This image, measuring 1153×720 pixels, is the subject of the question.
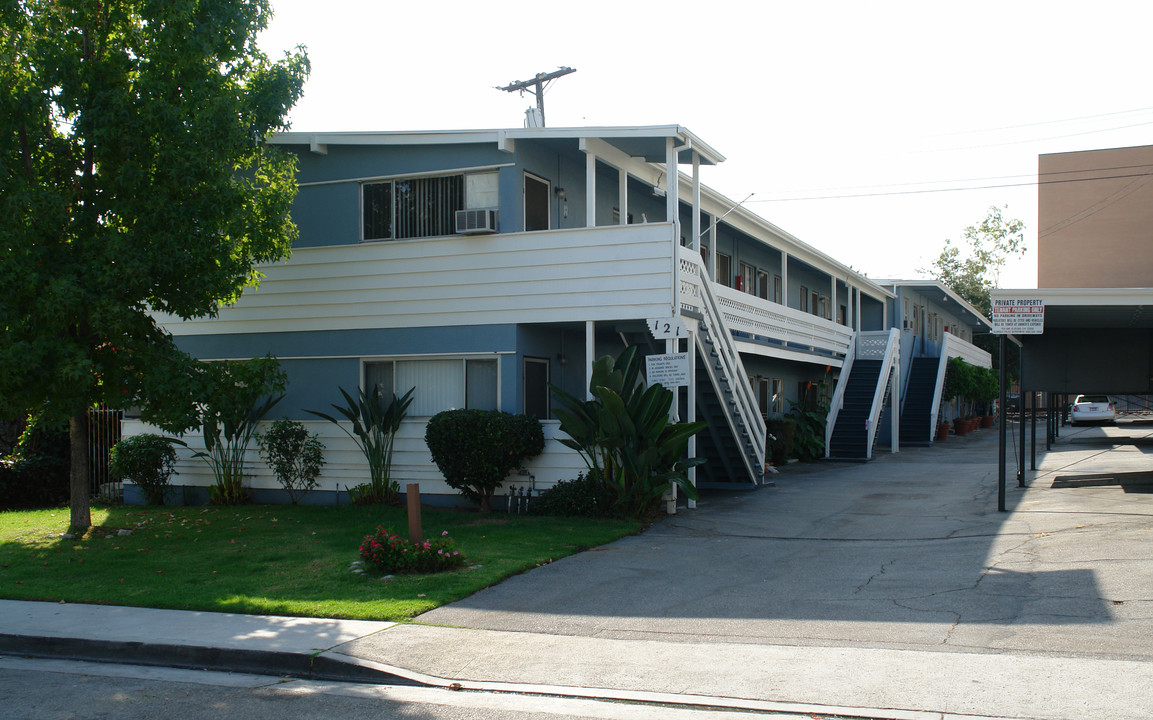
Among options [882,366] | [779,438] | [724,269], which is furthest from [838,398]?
[724,269]

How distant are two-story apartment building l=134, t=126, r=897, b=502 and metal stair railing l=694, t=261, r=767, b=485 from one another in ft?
0.14

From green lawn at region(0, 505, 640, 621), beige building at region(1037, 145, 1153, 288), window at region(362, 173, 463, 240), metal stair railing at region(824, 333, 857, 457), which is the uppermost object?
beige building at region(1037, 145, 1153, 288)

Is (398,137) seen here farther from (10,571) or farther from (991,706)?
(991,706)

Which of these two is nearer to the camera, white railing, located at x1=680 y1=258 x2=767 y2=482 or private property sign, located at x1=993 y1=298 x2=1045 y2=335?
private property sign, located at x1=993 y1=298 x2=1045 y2=335

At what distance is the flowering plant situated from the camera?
34.7 feet

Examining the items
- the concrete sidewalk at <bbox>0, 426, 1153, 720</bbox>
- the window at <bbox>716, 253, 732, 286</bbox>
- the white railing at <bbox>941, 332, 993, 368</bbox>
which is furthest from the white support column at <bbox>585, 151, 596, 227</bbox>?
the white railing at <bbox>941, 332, 993, 368</bbox>

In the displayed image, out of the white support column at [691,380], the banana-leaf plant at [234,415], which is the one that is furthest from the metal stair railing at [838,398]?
the banana-leaf plant at [234,415]

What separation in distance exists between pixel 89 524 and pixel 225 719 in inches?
366

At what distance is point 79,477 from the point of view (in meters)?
14.1

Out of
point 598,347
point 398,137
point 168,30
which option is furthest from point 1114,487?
point 168,30

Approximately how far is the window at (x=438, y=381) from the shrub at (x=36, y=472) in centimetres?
693

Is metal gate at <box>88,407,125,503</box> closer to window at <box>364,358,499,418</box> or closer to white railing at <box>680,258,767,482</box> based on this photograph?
window at <box>364,358,499,418</box>

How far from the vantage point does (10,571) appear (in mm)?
11344

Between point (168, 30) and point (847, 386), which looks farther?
point (847, 386)
